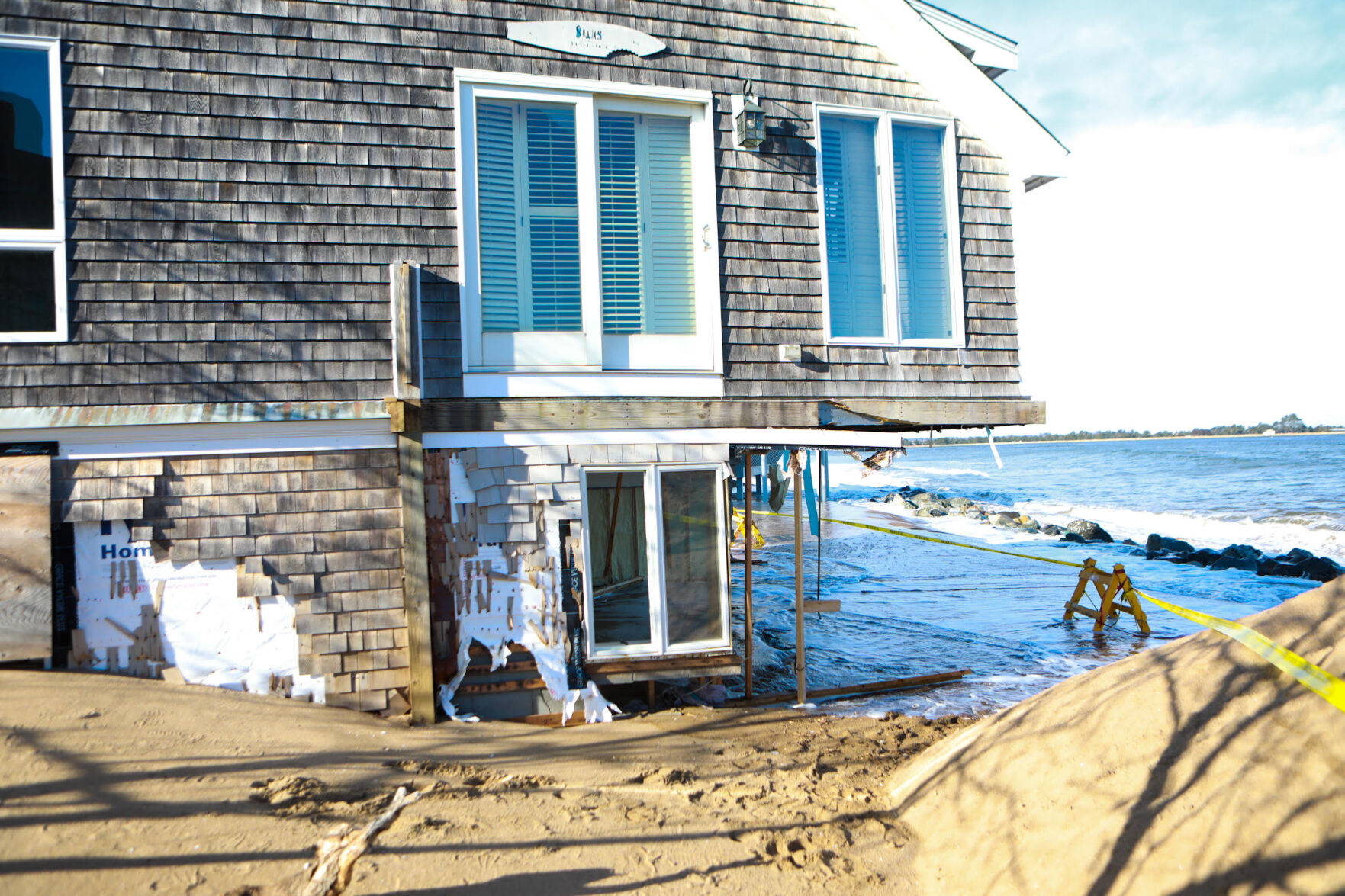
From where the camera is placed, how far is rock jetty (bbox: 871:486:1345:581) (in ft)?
68.7

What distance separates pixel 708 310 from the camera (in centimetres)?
731

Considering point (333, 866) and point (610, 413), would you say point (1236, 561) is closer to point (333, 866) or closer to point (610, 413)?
point (610, 413)

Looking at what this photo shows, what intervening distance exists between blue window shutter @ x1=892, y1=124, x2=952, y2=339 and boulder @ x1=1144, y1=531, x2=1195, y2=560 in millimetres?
20394

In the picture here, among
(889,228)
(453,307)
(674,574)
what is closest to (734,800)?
(674,574)

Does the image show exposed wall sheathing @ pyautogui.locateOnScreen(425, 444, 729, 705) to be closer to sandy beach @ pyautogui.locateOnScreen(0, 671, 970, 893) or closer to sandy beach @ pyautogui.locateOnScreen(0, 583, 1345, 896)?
sandy beach @ pyautogui.locateOnScreen(0, 671, 970, 893)

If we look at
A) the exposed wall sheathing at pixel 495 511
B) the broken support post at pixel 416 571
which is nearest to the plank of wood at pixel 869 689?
the exposed wall sheathing at pixel 495 511

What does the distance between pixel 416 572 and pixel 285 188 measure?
3412 millimetres

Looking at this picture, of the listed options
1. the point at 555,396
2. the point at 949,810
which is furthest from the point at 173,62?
the point at 949,810

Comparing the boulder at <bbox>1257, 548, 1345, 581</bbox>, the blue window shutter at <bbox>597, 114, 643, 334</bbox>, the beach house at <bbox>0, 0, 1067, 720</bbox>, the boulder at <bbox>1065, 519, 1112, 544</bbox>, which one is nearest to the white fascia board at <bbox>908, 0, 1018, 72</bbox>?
the beach house at <bbox>0, 0, 1067, 720</bbox>

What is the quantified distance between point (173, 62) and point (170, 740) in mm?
5280

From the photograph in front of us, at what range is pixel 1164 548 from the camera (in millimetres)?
24750

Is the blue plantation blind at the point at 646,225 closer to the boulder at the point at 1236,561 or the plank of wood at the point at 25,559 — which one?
the plank of wood at the point at 25,559

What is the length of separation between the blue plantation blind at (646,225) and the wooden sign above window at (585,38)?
22.8 inches

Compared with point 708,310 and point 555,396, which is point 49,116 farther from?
point 708,310
